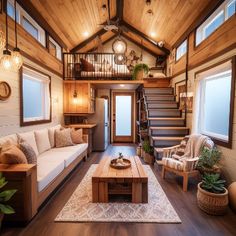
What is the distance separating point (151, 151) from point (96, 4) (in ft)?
13.9

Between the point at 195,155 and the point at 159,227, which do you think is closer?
the point at 159,227

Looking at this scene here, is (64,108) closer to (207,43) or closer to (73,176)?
(73,176)

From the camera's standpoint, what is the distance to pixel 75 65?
221 inches

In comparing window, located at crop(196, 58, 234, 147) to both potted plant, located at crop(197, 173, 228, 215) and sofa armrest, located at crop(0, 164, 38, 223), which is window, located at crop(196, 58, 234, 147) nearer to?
potted plant, located at crop(197, 173, 228, 215)

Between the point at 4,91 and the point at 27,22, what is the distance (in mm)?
1809

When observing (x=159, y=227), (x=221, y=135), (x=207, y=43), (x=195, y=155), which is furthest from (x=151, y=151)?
(x=207, y=43)

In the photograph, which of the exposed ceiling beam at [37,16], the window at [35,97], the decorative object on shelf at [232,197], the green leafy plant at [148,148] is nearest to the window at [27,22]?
the exposed ceiling beam at [37,16]

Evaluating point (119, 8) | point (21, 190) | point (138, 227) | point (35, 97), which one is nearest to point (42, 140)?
point (35, 97)

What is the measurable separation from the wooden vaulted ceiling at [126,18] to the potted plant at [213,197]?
3553 millimetres

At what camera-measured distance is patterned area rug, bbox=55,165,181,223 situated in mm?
2104

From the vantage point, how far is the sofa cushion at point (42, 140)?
3387mm

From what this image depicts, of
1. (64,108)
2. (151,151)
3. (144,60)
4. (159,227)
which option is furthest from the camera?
(144,60)

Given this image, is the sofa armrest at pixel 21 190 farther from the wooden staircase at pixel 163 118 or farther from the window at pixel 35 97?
the wooden staircase at pixel 163 118

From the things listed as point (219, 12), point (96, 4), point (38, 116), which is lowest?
point (38, 116)
